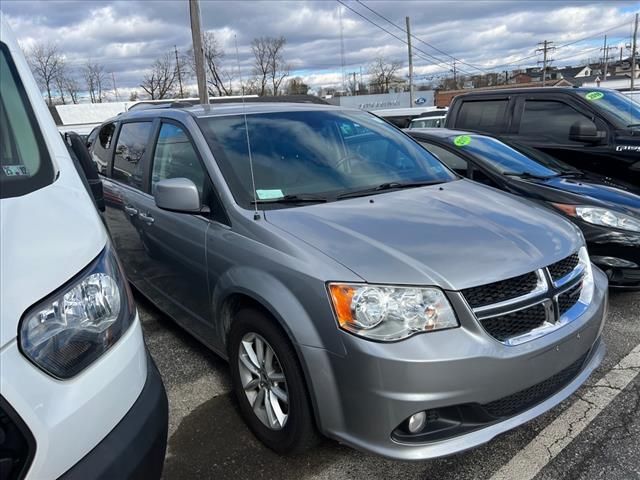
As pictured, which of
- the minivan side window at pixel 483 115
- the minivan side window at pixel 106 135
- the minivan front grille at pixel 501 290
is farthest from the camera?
the minivan side window at pixel 483 115

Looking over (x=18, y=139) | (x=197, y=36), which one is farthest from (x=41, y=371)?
(x=197, y=36)

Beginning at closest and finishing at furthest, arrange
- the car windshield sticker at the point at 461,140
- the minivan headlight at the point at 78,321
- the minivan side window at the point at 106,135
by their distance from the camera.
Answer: the minivan headlight at the point at 78,321
the minivan side window at the point at 106,135
the car windshield sticker at the point at 461,140

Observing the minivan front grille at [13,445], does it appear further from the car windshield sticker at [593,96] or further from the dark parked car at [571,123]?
the car windshield sticker at [593,96]

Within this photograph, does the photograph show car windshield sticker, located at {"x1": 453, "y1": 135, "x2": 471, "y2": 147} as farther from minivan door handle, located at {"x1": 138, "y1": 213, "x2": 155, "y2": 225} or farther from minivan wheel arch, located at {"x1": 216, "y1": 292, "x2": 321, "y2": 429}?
minivan wheel arch, located at {"x1": 216, "y1": 292, "x2": 321, "y2": 429}

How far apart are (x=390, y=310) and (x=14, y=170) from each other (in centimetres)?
143

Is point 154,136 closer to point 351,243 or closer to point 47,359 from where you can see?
point 351,243

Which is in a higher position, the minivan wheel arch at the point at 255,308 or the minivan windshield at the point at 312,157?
the minivan windshield at the point at 312,157

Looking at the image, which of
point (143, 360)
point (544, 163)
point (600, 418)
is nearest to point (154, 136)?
point (143, 360)

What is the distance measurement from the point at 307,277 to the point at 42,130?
114 centimetres

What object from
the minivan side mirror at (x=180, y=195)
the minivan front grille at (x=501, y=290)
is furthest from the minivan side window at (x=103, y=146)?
the minivan front grille at (x=501, y=290)

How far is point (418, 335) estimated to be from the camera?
2.00 metres

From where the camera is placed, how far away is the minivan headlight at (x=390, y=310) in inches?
79.1

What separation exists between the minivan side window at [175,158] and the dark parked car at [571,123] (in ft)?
14.6

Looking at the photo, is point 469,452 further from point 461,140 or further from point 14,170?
point 461,140
